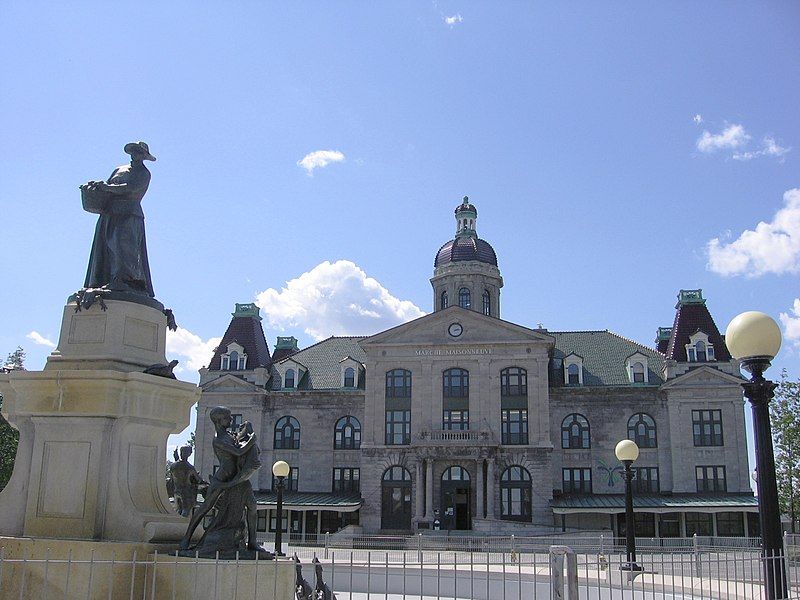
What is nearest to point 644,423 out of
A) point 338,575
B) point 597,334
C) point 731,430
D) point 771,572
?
point 731,430

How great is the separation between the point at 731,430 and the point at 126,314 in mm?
51793

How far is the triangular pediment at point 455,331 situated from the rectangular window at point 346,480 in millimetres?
9147

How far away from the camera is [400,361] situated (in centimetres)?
5906

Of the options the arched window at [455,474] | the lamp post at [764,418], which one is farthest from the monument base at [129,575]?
the arched window at [455,474]

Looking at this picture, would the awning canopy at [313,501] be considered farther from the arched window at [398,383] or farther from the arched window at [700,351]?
the arched window at [700,351]

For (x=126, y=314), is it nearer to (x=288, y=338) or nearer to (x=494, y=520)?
(x=494, y=520)

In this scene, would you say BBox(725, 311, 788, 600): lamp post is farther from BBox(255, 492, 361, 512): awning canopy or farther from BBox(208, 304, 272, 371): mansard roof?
BBox(208, 304, 272, 371): mansard roof

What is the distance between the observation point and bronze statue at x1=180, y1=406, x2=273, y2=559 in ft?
32.7

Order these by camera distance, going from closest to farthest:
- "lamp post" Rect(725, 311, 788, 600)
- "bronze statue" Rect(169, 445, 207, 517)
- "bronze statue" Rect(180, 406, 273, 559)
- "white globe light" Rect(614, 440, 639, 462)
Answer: "lamp post" Rect(725, 311, 788, 600) → "bronze statue" Rect(180, 406, 273, 559) → "bronze statue" Rect(169, 445, 207, 517) → "white globe light" Rect(614, 440, 639, 462)

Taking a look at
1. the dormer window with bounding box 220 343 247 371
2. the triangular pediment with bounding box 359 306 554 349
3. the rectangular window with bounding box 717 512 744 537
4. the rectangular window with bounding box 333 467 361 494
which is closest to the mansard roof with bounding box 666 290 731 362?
the triangular pediment with bounding box 359 306 554 349

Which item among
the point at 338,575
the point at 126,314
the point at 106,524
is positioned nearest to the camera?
the point at 106,524

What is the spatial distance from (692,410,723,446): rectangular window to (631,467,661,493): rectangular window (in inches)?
135

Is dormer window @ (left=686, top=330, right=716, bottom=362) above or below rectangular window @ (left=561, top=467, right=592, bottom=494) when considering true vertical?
above

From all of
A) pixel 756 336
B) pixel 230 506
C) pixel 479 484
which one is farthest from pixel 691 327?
pixel 230 506
